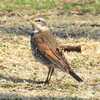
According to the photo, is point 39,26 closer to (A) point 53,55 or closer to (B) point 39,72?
(A) point 53,55

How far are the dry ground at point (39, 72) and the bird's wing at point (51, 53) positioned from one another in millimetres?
413

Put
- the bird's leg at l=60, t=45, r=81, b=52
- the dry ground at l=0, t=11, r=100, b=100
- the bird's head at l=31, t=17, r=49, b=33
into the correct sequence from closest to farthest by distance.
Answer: the dry ground at l=0, t=11, r=100, b=100, the bird's head at l=31, t=17, r=49, b=33, the bird's leg at l=60, t=45, r=81, b=52

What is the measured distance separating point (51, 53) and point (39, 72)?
3.83 feet

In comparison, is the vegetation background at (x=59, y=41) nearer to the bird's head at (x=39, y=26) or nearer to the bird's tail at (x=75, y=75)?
the bird's tail at (x=75, y=75)

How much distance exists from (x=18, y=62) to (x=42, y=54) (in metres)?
1.75

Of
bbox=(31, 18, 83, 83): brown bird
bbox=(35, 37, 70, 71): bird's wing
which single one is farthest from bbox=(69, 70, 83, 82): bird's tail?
bbox=(35, 37, 70, 71): bird's wing

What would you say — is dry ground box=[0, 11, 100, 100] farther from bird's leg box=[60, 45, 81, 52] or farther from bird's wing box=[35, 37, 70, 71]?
bird's wing box=[35, 37, 70, 71]

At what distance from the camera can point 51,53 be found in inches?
426

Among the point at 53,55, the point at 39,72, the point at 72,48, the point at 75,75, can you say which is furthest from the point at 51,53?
the point at 72,48

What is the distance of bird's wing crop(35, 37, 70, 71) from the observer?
10601 millimetres

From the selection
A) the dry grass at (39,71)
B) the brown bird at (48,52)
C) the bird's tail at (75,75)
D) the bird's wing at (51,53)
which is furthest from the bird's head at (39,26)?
the bird's tail at (75,75)

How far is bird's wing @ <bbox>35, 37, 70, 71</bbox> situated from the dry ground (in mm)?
413

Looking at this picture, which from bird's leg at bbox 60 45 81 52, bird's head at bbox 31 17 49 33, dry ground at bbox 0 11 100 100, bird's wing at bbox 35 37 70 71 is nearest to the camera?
dry ground at bbox 0 11 100 100

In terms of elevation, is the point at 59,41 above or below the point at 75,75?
below
